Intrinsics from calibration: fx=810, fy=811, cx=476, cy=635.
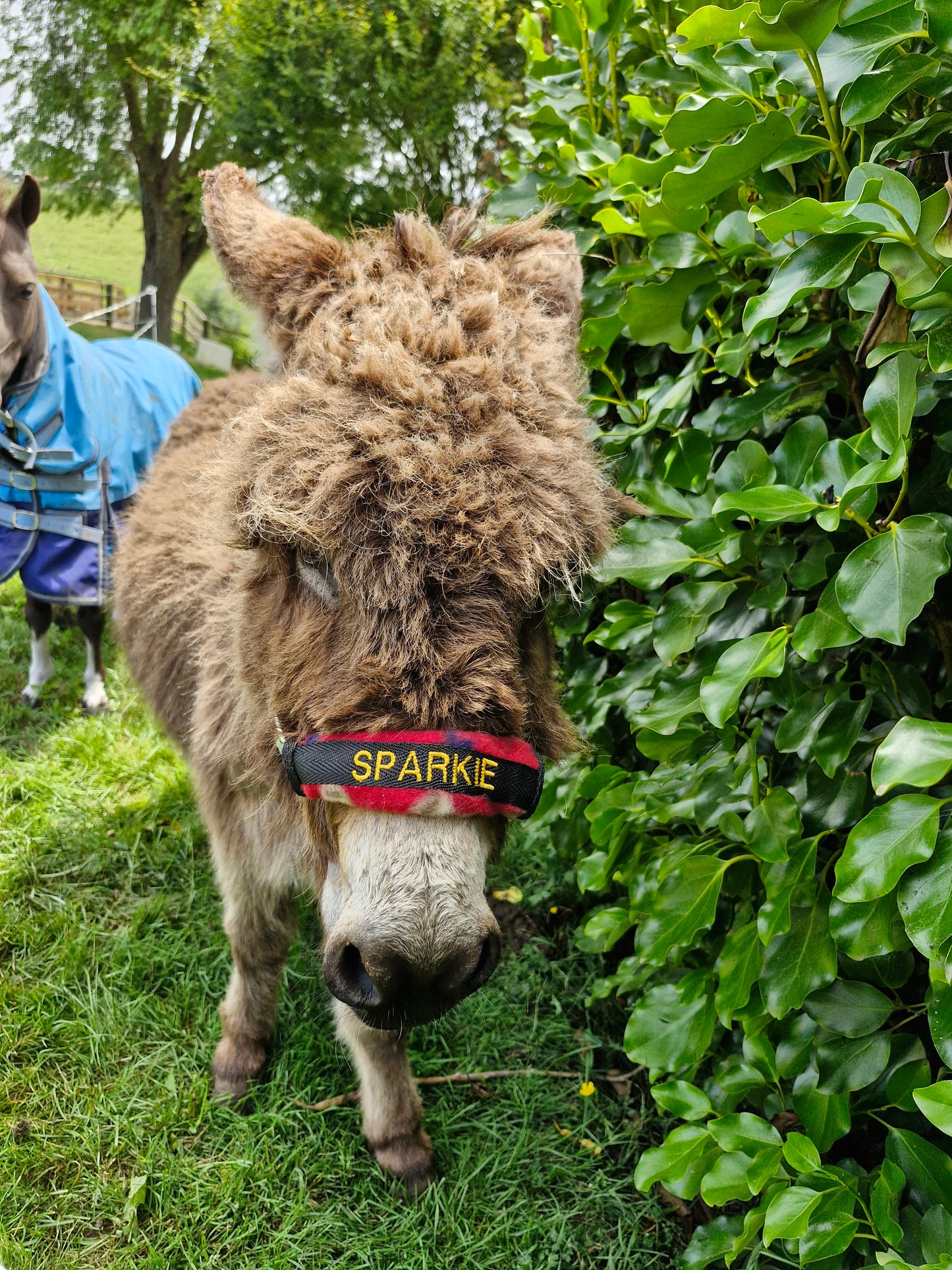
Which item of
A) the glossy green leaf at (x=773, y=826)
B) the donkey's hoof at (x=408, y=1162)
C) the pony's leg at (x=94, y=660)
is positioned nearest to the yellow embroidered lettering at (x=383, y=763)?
the glossy green leaf at (x=773, y=826)

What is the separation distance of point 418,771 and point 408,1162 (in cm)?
169

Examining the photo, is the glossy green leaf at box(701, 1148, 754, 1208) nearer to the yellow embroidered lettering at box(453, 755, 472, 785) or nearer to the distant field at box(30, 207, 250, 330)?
Answer: the yellow embroidered lettering at box(453, 755, 472, 785)

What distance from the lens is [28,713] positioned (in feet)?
14.5

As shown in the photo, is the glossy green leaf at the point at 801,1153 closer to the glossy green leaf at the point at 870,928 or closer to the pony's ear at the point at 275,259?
the glossy green leaf at the point at 870,928

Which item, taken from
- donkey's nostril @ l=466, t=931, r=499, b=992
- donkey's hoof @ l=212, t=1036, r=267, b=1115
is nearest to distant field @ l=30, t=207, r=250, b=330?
donkey's hoof @ l=212, t=1036, r=267, b=1115

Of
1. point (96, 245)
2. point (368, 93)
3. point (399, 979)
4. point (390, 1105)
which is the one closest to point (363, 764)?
point (399, 979)

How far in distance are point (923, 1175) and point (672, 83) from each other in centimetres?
237

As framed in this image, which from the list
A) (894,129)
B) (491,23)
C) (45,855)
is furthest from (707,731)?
(491,23)

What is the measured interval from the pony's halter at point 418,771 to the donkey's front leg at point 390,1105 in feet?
3.92

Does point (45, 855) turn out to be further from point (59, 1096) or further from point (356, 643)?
point (356, 643)

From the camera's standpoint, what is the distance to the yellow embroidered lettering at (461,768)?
5.03ft

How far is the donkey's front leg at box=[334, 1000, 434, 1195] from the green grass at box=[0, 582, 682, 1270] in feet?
0.20

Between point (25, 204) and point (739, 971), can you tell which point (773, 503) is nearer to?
point (739, 971)

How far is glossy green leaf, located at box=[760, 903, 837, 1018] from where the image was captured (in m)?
1.48
